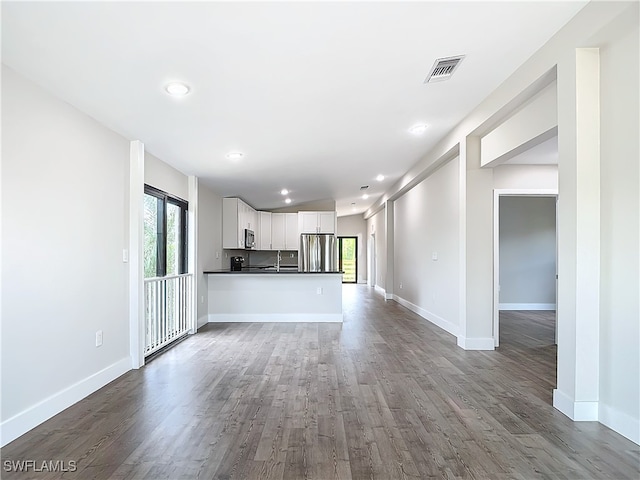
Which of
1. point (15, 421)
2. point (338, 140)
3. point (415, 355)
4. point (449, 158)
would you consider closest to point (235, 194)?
point (338, 140)

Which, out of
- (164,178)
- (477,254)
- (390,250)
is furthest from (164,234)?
(390,250)

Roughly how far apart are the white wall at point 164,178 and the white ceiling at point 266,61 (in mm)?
174

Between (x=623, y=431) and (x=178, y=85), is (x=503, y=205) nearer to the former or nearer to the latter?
(x=623, y=431)

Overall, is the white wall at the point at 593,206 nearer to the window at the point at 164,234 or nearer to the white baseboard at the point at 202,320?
the window at the point at 164,234

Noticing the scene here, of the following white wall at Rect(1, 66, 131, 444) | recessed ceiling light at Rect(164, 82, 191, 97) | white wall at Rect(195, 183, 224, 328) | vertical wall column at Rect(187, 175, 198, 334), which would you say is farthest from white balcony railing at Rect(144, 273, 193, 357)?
recessed ceiling light at Rect(164, 82, 191, 97)

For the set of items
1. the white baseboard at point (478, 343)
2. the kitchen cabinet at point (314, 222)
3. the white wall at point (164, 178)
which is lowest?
the white baseboard at point (478, 343)

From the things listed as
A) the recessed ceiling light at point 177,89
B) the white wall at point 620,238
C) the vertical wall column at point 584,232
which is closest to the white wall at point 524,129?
the vertical wall column at point 584,232

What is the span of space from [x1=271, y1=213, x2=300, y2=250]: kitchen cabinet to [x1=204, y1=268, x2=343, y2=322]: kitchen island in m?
2.96

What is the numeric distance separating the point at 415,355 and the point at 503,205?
187 inches

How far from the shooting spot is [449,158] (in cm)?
531

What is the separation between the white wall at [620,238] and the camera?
2240 mm

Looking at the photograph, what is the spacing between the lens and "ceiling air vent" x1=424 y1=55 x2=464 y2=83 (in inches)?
107

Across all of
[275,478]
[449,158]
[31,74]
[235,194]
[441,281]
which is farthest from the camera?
[235,194]

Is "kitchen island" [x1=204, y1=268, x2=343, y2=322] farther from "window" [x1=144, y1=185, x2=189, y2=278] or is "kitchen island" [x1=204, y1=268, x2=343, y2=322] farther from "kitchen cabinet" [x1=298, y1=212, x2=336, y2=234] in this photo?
"kitchen cabinet" [x1=298, y1=212, x2=336, y2=234]
